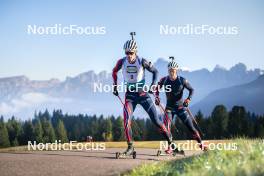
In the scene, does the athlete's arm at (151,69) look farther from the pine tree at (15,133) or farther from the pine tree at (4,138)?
the pine tree at (15,133)

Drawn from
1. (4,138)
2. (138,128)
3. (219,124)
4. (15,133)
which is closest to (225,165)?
(219,124)

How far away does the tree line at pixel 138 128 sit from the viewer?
57906 millimetres

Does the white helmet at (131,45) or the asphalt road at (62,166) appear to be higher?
the white helmet at (131,45)

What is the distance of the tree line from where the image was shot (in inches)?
2280

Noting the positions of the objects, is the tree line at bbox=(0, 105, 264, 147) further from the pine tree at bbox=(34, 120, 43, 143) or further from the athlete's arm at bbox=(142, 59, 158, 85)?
the athlete's arm at bbox=(142, 59, 158, 85)

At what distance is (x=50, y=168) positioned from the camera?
10.7 meters

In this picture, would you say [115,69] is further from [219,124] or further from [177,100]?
[219,124]

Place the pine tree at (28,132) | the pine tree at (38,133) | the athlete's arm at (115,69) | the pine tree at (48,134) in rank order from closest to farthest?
1. the athlete's arm at (115,69)
2. the pine tree at (48,134)
3. the pine tree at (38,133)
4. the pine tree at (28,132)

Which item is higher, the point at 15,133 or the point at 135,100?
the point at 135,100

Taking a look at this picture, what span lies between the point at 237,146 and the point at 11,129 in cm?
9620

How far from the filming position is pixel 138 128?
237 ft

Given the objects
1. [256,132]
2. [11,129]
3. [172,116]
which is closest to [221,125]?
[256,132]

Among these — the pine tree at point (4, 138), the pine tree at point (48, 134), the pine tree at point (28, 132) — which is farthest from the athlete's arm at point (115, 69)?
the pine tree at point (28, 132)

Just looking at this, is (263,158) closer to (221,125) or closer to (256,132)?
(221,125)
